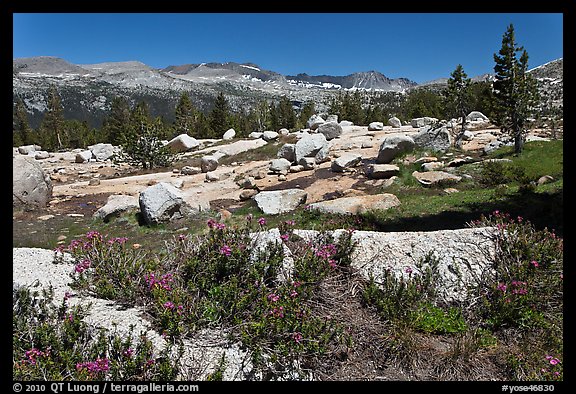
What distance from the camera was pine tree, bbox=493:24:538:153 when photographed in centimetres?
2486

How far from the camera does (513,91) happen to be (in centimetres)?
2561

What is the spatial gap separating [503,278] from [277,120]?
243 ft

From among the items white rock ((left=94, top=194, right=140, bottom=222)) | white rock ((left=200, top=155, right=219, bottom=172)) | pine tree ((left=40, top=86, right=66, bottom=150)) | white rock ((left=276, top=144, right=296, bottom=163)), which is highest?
pine tree ((left=40, top=86, right=66, bottom=150))

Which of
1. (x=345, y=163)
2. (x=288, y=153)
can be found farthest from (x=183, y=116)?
(x=345, y=163)

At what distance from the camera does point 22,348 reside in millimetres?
4777

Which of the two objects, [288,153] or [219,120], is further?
[219,120]

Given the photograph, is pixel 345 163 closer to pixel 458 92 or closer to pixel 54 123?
pixel 458 92

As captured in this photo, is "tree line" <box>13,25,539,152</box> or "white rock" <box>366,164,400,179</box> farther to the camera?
"tree line" <box>13,25,539,152</box>

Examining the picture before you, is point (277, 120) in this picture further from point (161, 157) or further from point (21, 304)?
point (21, 304)

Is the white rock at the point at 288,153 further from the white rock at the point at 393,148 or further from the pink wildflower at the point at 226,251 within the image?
the pink wildflower at the point at 226,251

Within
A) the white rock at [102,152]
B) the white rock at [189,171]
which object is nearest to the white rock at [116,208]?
the white rock at [189,171]

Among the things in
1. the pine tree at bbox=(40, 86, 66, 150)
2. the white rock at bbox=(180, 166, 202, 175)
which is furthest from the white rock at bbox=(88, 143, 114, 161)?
the pine tree at bbox=(40, 86, 66, 150)

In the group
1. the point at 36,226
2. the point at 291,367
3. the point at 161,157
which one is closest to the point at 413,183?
the point at 291,367

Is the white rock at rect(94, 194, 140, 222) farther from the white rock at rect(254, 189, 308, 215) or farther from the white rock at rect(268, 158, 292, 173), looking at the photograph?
the white rock at rect(268, 158, 292, 173)
